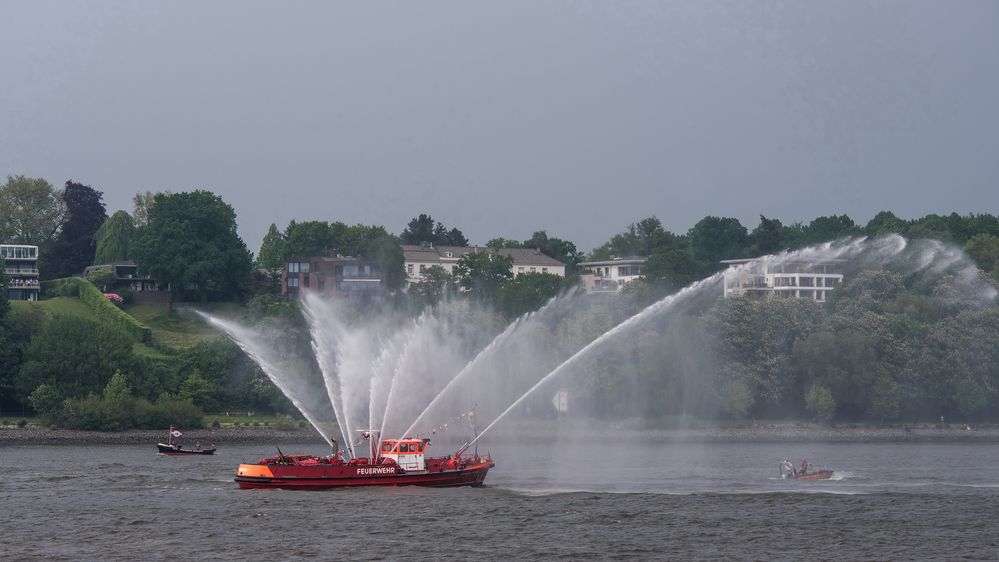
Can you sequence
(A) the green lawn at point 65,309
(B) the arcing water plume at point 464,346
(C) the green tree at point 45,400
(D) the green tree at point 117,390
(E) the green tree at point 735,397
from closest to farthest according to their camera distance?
(B) the arcing water plume at point 464,346, (C) the green tree at point 45,400, (D) the green tree at point 117,390, (E) the green tree at point 735,397, (A) the green lawn at point 65,309

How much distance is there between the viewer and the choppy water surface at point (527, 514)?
65.8m

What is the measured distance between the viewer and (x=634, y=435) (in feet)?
484

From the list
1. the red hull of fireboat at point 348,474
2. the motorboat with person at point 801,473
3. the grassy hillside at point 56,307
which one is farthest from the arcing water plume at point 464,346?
the grassy hillside at point 56,307

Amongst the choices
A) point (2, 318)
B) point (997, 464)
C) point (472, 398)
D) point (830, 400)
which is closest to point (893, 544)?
point (997, 464)

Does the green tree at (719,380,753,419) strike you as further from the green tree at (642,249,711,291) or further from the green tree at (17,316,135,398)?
the green tree at (17,316,135,398)

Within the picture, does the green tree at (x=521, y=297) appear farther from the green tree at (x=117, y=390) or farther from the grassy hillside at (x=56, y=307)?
the grassy hillside at (x=56, y=307)

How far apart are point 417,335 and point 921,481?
1683 inches

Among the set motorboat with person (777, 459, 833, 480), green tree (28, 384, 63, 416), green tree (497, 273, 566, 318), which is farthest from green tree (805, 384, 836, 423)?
green tree (28, 384, 63, 416)

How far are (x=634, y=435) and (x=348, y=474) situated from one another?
225 ft

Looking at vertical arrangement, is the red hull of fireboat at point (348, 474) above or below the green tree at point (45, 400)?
below

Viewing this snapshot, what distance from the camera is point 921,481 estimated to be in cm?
9381

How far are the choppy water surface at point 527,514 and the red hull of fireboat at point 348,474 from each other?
79cm

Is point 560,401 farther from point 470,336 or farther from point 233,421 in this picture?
point 233,421

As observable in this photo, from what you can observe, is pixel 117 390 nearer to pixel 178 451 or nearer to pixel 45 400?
pixel 45 400
